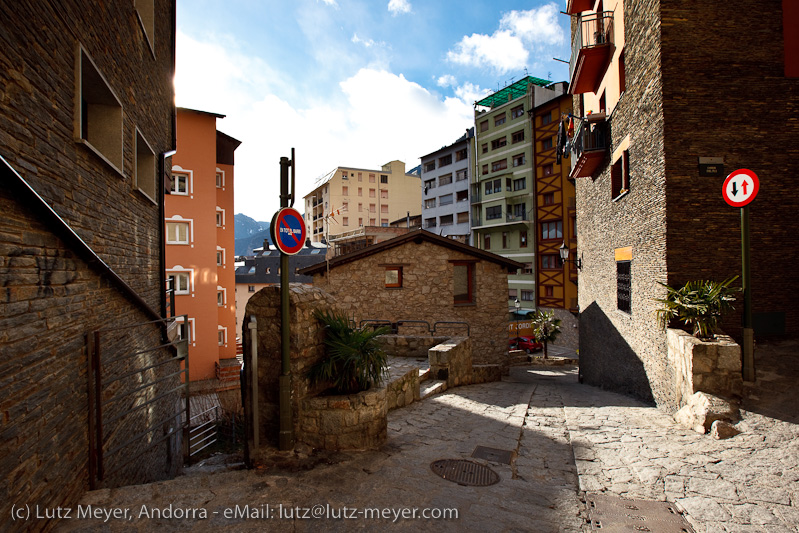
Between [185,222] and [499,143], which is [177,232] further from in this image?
[499,143]

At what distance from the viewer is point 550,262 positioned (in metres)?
32.3

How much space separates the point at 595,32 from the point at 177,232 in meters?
21.2

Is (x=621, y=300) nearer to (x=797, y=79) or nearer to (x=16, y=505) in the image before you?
(x=797, y=79)

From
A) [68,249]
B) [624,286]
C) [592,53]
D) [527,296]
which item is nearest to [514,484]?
[68,249]

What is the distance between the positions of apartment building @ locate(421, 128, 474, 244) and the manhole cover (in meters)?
35.6

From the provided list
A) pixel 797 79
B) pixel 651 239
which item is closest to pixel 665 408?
pixel 651 239

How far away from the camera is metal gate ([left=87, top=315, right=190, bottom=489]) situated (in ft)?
13.8

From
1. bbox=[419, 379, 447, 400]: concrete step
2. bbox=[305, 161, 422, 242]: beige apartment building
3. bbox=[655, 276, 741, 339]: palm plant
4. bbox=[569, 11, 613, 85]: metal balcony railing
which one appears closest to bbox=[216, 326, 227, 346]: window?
bbox=[419, 379, 447, 400]: concrete step

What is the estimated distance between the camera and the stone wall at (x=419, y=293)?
14.8m

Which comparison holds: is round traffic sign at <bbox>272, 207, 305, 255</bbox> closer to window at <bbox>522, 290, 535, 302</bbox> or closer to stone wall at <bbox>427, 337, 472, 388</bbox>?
stone wall at <bbox>427, 337, 472, 388</bbox>

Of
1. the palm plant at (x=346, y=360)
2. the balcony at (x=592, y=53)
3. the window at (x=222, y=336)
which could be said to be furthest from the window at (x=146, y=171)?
the window at (x=222, y=336)

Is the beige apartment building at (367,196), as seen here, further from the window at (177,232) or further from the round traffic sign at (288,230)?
the round traffic sign at (288,230)

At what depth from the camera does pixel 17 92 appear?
3.62 m

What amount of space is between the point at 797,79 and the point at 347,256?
12169 millimetres
